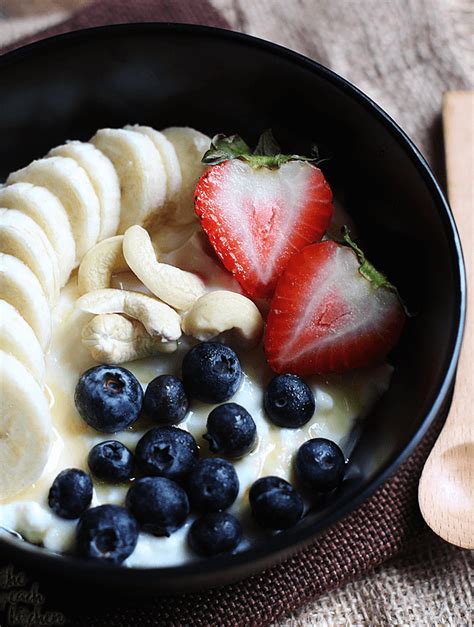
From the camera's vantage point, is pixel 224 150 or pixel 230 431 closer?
pixel 230 431

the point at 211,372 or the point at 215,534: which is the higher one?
the point at 211,372

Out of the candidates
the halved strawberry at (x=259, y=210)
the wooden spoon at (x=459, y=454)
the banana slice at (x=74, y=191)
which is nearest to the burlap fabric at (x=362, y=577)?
the wooden spoon at (x=459, y=454)

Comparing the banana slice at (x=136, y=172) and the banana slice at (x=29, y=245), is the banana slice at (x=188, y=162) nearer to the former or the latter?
the banana slice at (x=136, y=172)

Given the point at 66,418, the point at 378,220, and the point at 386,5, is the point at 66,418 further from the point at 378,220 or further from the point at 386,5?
the point at 386,5

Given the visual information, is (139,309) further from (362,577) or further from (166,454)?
(362,577)

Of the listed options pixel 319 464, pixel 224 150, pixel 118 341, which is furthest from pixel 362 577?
pixel 224 150

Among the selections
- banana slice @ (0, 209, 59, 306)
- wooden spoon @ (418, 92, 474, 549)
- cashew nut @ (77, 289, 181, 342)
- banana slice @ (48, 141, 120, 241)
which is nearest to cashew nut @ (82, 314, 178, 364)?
cashew nut @ (77, 289, 181, 342)
